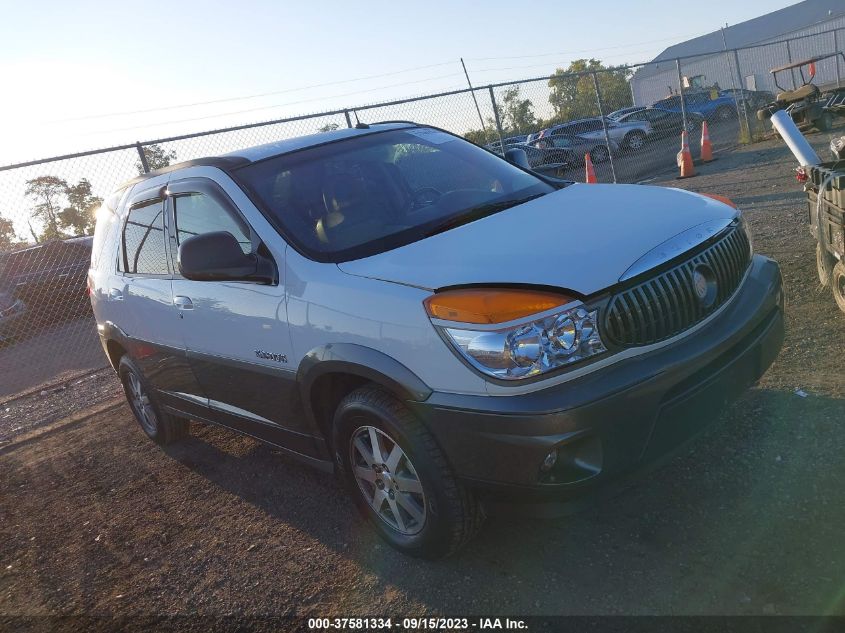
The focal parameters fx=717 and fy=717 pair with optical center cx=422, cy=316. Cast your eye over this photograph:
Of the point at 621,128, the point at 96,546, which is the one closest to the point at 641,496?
the point at 96,546

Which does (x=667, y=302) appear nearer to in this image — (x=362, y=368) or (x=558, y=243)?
(x=558, y=243)

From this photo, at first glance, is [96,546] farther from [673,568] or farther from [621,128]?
[621,128]

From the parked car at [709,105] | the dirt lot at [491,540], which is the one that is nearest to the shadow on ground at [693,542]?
the dirt lot at [491,540]

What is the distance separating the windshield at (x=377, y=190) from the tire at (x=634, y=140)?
1446 centimetres

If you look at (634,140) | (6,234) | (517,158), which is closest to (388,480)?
(517,158)

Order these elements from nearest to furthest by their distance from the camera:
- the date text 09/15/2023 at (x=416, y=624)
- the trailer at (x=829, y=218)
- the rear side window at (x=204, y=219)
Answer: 1. the date text 09/15/2023 at (x=416, y=624)
2. the rear side window at (x=204, y=219)
3. the trailer at (x=829, y=218)

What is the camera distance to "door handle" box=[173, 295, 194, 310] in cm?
396

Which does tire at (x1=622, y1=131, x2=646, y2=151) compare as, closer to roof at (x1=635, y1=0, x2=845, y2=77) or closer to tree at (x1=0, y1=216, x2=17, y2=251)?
tree at (x1=0, y1=216, x2=17, y2=251)

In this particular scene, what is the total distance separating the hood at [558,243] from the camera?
262cm

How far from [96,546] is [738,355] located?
3566 mm

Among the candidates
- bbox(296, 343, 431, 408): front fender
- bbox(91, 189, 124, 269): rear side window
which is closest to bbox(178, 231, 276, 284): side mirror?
bbox(296, 343, 431, 408): front fender

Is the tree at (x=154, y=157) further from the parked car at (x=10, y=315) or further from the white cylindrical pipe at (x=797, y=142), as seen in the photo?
the white cylindrical pipe at (x=797, y=142)

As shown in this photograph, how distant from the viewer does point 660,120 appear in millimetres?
19688

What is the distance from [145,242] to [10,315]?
9.25m
